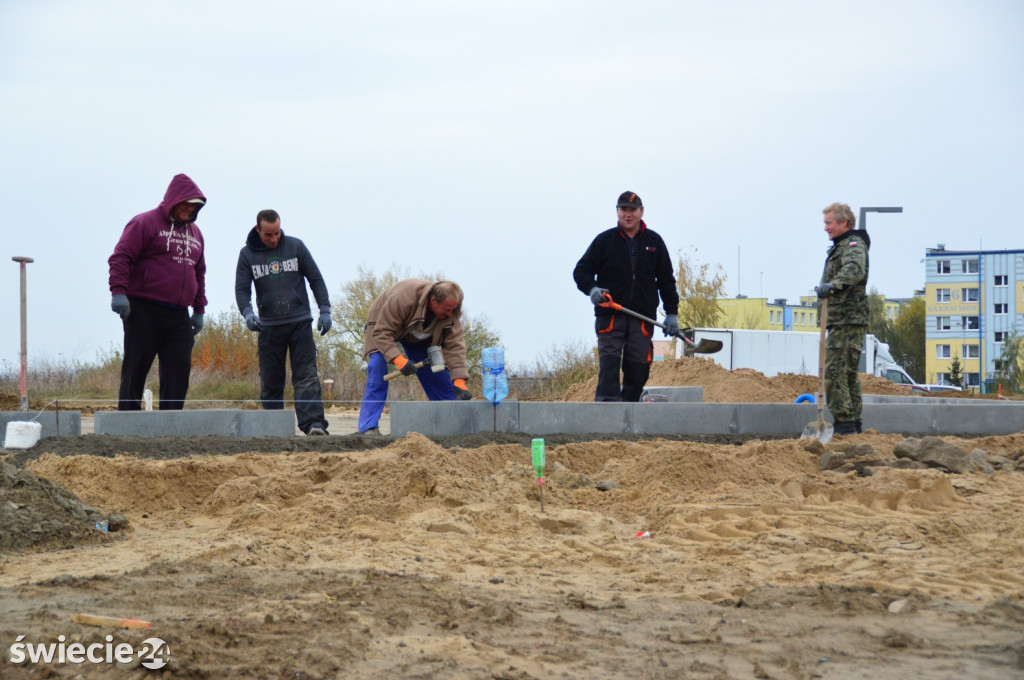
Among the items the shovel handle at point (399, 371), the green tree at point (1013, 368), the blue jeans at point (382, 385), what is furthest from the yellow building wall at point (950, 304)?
the shovel handle at point (399, 371)

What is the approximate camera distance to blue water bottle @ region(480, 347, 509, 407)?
300 inches

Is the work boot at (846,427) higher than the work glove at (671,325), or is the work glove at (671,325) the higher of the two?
the work glove at (671,325)

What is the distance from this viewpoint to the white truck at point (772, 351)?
2188 centimetres

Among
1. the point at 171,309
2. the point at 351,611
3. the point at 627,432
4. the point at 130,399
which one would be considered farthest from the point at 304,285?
the point at 351,611

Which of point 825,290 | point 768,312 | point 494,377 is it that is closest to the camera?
point 825,290

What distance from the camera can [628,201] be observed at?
329 inches

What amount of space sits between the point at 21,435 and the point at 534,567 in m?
4.34

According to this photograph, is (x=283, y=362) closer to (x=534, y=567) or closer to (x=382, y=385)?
(x=382, y=385)

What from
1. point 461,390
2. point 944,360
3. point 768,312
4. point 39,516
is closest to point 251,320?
point 461,390

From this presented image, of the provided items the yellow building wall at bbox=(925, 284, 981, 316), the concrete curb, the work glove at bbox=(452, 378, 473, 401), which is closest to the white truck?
the concrete curb

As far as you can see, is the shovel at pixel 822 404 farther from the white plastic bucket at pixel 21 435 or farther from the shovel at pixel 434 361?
the white plastic bucket at pixel 21 435

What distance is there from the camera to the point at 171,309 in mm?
7449

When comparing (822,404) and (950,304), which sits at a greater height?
(950,304)

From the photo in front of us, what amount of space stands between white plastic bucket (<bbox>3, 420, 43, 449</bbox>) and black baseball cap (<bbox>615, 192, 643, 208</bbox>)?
16.1 feet
